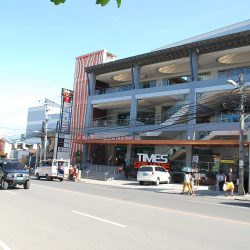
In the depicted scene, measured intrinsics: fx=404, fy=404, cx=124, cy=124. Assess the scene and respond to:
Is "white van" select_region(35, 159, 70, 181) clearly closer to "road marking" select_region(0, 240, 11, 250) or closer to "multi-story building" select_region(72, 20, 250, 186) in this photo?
"multi-story building" select_region(72, 20, 250, 186)

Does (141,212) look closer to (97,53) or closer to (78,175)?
(78,175)

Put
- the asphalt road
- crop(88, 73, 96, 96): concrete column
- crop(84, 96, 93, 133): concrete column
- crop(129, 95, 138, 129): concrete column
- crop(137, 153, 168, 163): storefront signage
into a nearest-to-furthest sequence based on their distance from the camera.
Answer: the asphalt road
crop(137, 153, 168, 163): storefront signage
crop(129, 95, 138, 129): concrete column
crop(84, 96, 93, 133): concrete column
crop(88, 73, 96, 96): concrete column

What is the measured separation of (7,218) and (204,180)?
88.1 ft

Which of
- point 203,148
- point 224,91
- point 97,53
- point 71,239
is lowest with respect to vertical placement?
point 71,239

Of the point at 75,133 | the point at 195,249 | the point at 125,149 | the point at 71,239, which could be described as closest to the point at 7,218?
the point at 71,239

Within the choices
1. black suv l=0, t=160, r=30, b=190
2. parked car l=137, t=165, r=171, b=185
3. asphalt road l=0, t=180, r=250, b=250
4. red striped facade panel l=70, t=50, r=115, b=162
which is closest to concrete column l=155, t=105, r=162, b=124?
parked car l=137, t=165, r=171, b=185

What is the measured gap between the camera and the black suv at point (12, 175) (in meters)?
22.0

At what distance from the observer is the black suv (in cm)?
2195

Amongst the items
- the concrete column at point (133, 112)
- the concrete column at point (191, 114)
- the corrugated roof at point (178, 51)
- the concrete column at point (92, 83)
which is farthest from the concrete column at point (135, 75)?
the concrete column at point (191, 114)

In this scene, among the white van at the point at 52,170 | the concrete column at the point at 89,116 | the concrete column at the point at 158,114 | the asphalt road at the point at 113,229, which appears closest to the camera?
the asphalt road at the point at 113,229

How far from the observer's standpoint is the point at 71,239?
339 inches

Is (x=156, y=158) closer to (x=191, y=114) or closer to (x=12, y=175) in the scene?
(x=191, y=114)

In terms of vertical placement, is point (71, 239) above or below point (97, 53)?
below

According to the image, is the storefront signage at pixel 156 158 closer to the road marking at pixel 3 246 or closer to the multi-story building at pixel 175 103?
the multi-story building at pixel 175 103
